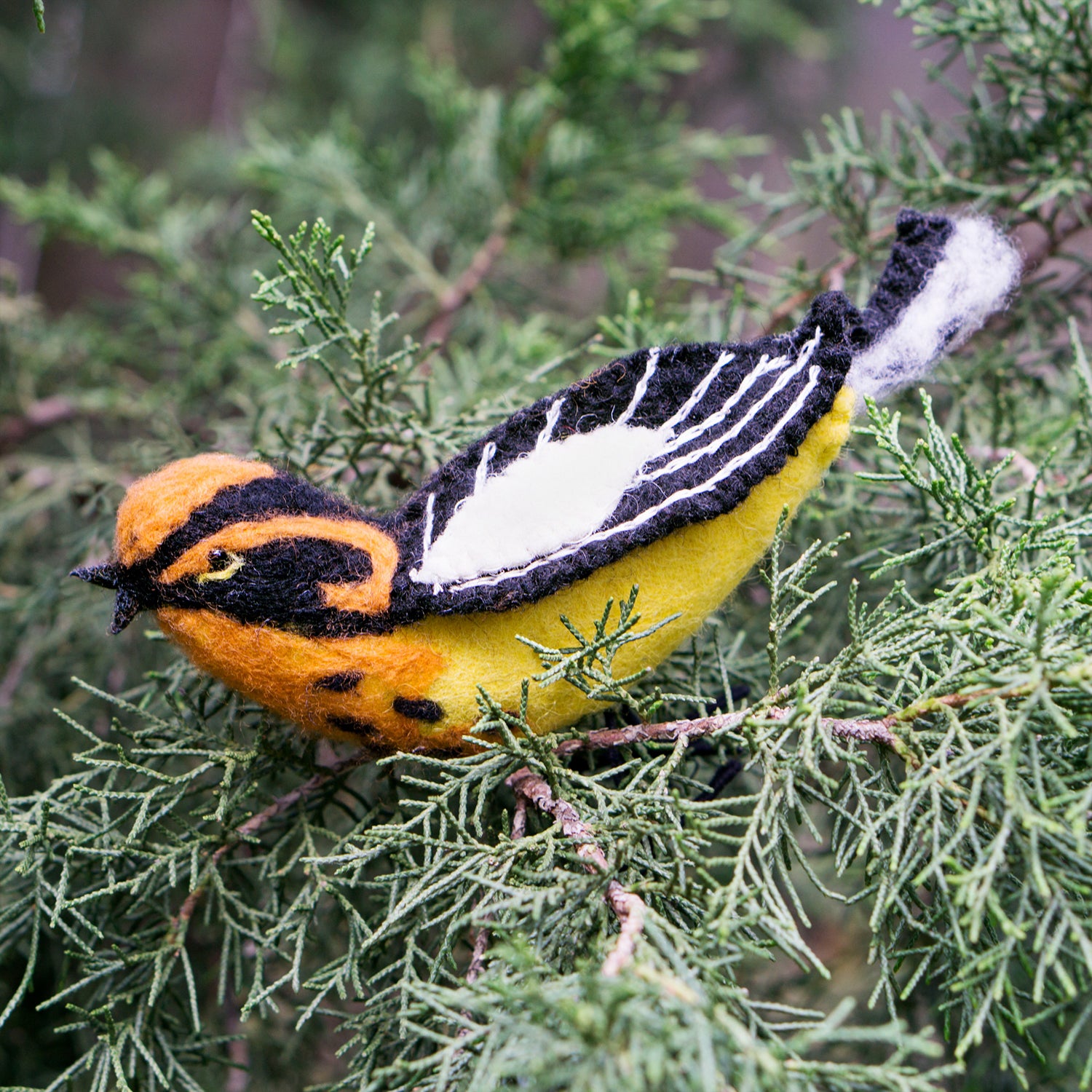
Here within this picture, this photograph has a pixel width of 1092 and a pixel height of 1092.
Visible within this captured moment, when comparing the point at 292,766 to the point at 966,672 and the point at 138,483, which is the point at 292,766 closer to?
the point at 138,483

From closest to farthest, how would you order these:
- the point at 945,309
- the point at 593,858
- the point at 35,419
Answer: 1. the point at 593,858
2. the point at 945,309
3. the point at 35,419

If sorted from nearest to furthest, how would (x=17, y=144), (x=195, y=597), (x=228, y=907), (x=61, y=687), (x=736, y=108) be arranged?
1. (x=195, y=597)
2. (x=228, y=907)
3. (x=61, y=687)
4. (x=17, y=144)
5. (x=736, y=108)

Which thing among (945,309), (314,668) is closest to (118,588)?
(314,668)

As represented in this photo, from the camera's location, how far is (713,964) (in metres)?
0.57

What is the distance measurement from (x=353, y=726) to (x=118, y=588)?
0.24 m

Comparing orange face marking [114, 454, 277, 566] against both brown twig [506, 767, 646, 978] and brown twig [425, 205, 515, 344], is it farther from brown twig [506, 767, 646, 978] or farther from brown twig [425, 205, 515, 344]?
brown twig [425, 205, 515, 344]

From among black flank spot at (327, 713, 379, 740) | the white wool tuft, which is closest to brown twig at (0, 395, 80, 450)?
black flank spot at (327, 713, 379, 740)

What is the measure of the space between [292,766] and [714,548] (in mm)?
473

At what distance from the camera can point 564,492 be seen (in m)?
0.73

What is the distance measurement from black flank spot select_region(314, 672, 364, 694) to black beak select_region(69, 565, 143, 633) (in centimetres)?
18

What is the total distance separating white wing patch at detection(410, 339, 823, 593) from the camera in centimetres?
72

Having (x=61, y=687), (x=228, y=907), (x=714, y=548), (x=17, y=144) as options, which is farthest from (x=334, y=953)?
(x=17, y=144)

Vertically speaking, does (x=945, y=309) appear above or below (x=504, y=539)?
above

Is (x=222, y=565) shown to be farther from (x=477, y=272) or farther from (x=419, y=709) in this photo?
(x=477, y=272)
